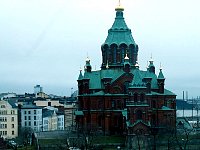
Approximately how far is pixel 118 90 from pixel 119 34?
705cm

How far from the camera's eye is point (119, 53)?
6800cm

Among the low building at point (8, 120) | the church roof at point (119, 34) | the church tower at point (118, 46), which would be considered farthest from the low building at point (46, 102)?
the church roof at point (119, 34)

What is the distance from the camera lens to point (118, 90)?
65500 millimetres

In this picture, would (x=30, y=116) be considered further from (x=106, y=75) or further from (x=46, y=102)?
(x=106, y=75)

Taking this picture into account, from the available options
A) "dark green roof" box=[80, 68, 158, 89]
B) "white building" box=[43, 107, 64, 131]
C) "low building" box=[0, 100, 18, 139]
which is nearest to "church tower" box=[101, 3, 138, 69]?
"dark green roof" box=[80, 68, 158, 89]

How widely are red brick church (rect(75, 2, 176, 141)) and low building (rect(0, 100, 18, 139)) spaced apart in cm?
2145

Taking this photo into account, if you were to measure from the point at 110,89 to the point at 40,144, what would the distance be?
10595 mm

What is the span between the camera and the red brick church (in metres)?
64.0

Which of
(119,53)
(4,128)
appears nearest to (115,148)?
(119,53)

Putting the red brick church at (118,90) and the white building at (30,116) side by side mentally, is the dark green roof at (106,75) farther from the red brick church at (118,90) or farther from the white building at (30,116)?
the white building at (30,116)

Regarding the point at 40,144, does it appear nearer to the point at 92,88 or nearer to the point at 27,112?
the point at 92,88

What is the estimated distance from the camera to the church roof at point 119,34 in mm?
68312

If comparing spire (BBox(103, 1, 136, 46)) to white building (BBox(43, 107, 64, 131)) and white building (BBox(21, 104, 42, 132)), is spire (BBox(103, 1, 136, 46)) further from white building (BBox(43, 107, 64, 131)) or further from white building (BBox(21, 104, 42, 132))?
white building (BBox(43, 107, 64, 131))

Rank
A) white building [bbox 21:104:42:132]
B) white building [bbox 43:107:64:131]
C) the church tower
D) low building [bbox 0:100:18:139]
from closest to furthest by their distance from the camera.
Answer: the church tower, low building [bbox 0:100:18:139], white building [bbox 21:104:42:132], white building [bbox 43:107:64:131]
